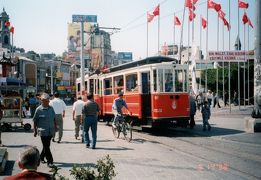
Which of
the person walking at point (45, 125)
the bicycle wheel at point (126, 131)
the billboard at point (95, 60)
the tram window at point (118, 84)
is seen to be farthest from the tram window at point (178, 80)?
the billboard at point (95, 60)

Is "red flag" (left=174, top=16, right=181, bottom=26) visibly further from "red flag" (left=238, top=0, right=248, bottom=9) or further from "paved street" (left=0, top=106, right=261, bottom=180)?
"paved street" (left=0, top=106, right=261, bottom=180)

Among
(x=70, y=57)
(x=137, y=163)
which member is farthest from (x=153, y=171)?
(x=70, y=57)

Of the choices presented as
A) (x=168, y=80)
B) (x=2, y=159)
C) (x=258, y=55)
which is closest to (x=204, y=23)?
(x=258, y=55)

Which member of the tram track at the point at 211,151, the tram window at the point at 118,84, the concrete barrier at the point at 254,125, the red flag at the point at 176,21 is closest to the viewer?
the tram track at the point at 211,151

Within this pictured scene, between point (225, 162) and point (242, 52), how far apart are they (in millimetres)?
15816

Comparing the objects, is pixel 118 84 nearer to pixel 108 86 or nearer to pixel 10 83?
pixel 108 86

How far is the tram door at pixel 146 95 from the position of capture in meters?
17.8

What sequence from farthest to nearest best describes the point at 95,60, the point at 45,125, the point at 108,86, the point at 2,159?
the point at 95,60 < the point at 108,86 < the point at 45,125 < the point at 2,159

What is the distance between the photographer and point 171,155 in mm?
11258

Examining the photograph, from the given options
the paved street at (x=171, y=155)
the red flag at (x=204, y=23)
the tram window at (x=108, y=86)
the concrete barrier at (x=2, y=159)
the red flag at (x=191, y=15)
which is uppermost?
the red flag at (x=191, y=15)

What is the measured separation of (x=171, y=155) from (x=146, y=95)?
6.88 metres

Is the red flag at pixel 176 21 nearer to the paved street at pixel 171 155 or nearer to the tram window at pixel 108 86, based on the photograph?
the tram window at pixel 108 86

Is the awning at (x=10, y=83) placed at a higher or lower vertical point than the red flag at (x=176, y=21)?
lower

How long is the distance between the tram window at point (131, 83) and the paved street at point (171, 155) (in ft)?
11.6
